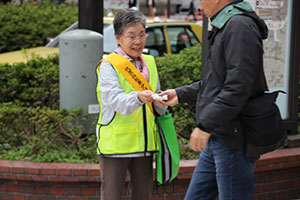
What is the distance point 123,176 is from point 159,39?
633 cm

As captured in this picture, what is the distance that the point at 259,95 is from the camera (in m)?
3.13

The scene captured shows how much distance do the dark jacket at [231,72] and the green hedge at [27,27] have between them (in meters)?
9.67

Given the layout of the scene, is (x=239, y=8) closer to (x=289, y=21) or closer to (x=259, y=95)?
(x=259, y=95)

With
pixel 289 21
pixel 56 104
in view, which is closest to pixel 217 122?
pixel 289 21

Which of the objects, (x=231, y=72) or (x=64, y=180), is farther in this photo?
(x=64, y=180)

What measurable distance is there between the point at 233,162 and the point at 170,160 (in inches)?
33.1

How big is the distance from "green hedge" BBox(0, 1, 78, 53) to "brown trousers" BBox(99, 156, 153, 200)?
879 centimetres

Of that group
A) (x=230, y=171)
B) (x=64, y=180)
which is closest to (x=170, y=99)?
(x=230, y=171)

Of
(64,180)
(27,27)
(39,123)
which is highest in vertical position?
(27,27)

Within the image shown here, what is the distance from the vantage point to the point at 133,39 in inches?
148

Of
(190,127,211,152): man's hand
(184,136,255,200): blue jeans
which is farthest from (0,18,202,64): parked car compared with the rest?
(190,127,211,152): man's hand

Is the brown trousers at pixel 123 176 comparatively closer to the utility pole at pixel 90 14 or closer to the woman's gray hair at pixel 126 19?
the woman's gray hair at pixel 126 19

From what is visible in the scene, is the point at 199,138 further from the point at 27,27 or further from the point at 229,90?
the point at 27,27

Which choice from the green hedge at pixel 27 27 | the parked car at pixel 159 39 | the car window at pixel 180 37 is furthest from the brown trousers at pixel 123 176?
the green hedge at pixel 27 27
